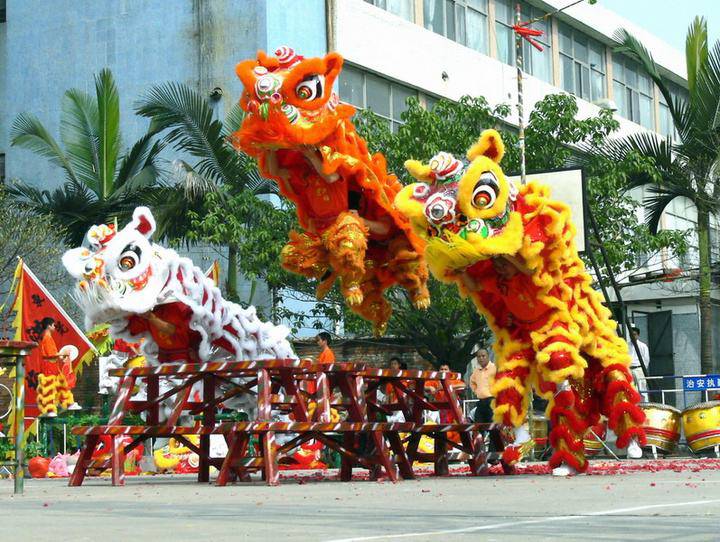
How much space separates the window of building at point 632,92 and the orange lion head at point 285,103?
84.4 ft

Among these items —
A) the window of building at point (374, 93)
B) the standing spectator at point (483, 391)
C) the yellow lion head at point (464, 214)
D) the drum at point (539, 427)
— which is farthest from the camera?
the window of building at point (374, 93)

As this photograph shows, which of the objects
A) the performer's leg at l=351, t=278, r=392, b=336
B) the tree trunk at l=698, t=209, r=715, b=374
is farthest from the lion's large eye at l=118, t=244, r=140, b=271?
the tree trunk at l=698, t=209, r=715, b=374

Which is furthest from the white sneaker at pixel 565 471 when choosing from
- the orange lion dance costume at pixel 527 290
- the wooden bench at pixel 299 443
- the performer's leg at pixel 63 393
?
the performer's leg at pixel 63 393

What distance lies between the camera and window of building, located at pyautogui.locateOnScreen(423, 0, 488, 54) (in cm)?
2908

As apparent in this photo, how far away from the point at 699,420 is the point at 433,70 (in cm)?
1400

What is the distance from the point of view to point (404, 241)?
12.7 meters

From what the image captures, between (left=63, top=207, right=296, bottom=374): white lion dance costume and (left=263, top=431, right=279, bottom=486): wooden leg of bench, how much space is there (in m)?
1.88

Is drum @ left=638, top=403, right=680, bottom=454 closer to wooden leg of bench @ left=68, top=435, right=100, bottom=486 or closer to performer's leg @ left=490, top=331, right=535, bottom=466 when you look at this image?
performer's leg @ left=490, top=331, right=535, bottom=466

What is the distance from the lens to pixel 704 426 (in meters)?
16.2

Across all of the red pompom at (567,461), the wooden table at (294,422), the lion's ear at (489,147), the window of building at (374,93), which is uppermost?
the window of building at (374,93)

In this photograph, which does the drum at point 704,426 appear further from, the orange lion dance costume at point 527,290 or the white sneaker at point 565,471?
the white sneaker at point 565,471

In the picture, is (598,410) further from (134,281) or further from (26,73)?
(26,73)

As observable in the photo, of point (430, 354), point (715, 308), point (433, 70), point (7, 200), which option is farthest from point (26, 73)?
point (715, 308)

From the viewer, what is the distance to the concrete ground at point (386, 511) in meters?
5.94
